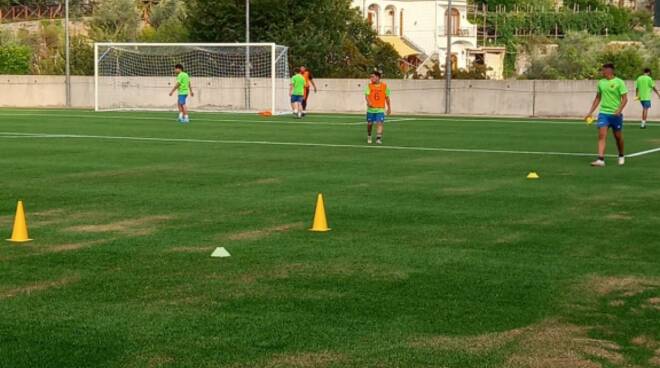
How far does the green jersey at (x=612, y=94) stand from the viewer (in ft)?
68.7

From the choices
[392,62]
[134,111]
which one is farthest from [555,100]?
[392,62]

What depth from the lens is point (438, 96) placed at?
1900 inches

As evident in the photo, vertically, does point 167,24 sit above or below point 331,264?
above

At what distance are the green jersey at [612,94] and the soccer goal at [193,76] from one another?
28.5 metres

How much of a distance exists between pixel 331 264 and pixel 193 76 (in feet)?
138

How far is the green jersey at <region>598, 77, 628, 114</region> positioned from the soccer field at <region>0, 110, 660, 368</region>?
1.21 meters

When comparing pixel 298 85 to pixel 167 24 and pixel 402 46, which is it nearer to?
pixel 167 24

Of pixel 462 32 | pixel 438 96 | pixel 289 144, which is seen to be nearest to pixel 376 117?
pixel 289 144

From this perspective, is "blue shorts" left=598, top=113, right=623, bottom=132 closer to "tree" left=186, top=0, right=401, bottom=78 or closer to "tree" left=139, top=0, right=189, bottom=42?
"tree" left=186, top=0, right=401, bottom=78

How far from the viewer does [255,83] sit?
4962 centimetres

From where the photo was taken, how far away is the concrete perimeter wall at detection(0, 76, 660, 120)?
4556cm

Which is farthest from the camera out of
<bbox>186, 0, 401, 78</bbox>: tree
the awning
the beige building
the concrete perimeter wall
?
the beige building

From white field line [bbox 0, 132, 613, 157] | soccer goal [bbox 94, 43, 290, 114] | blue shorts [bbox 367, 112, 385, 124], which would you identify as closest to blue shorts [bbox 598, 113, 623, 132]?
white field line [bbox 0, 132, 613, 157]

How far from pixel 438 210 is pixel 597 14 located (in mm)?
108913
